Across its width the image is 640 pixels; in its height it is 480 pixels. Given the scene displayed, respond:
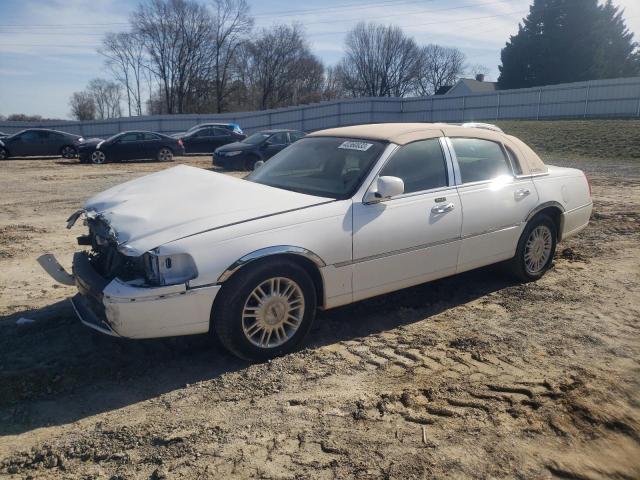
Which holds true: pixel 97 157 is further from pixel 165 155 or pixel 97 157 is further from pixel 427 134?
pixel 427 134

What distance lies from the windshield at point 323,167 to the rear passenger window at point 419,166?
0.59ft

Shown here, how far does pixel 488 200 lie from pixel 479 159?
45 cm

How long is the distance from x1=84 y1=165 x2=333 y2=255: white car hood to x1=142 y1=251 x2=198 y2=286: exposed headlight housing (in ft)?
0.30

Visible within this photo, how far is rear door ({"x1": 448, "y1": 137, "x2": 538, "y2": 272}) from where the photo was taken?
4730mm

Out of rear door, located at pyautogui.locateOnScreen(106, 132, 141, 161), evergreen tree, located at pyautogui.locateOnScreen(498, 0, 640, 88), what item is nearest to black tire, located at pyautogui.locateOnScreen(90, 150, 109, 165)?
rear door, located at pyautogui.locateOnScreen(106, 132, 141, 161)

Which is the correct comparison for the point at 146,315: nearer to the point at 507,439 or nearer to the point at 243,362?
the point at 243,362

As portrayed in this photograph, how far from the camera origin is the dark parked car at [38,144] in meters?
22.3

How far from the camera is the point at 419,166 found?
4543mm

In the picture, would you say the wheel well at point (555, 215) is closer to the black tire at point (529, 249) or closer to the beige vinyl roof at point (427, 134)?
the black tire at point (529, 249)

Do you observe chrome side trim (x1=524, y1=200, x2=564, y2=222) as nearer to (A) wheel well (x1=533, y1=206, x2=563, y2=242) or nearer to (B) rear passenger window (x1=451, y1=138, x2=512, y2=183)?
(A) wheel well (x1=533, y1=206, x2=563, y2=242)

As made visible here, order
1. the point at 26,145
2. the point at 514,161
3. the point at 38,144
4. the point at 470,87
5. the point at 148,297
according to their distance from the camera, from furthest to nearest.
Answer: the point at 470,87, the point at 38,144, the point at 26,145, the point at 514,161, the point at 148,297

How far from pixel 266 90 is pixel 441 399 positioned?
72617 mm

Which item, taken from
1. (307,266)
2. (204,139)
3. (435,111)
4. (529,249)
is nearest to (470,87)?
(435,111)

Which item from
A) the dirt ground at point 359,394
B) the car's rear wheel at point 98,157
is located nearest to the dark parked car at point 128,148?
the car's rear wheel at point 98,157
